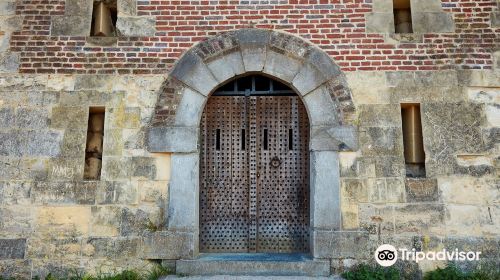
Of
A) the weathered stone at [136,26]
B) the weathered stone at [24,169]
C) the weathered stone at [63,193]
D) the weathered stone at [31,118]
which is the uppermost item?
the weathered stone at [136,26]

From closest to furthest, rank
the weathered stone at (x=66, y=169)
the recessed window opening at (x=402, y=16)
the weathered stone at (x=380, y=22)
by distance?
the weathered stone at (x=66, y=169) → the weathered stone at (x=380, y=22) → the recessed window opening at (x=402, y=16)

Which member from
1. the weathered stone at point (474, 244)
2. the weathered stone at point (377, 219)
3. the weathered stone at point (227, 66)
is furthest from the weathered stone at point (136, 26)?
the weathered stone at point (474, 244)

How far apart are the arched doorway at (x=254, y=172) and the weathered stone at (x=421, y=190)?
127cm

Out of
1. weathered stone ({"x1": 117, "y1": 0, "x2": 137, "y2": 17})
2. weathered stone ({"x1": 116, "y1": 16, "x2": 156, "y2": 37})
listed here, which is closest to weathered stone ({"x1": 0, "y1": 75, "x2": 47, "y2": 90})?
weathered stone ({"x1": 116, "y1": 16, "x2": 156, "y2": 37})

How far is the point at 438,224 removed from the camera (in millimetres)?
5285

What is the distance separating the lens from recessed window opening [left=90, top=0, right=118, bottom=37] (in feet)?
19.3

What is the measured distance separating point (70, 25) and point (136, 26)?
2.87ft

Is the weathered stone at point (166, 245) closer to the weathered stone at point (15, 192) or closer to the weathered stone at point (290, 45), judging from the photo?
the weathered stone at point (15, 192)

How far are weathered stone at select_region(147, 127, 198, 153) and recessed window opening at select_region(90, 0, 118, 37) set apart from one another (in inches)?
62.4

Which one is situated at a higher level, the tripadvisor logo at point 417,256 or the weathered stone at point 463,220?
the weathered stone at point 463,220

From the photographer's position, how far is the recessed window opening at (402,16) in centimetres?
597

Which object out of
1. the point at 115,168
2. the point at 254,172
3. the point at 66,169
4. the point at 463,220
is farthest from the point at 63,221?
the point at 463,220

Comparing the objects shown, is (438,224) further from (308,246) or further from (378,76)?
(378,76)

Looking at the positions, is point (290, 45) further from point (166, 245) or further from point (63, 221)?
point (63, 221)
